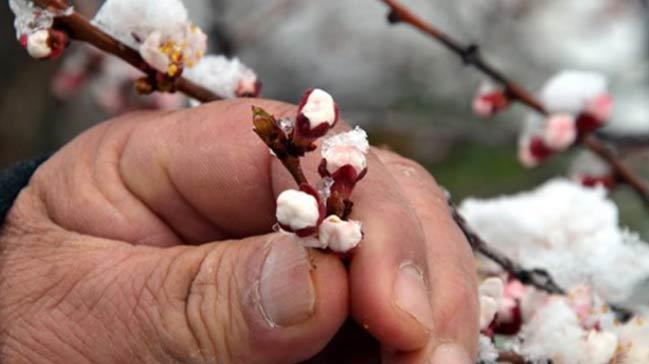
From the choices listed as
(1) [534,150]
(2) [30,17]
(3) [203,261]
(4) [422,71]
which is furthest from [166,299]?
(4) [422,71]

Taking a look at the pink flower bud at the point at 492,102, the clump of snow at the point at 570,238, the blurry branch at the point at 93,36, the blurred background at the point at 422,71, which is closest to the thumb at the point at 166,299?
the blurry branch at the point at 93,36

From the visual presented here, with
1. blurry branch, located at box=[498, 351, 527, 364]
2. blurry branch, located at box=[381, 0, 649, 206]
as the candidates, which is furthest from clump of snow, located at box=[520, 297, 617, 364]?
blurry branch, located at box=[381, 0, 649, 206]

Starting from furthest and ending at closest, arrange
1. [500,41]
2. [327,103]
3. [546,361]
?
1. [500,41]
2. [546,361]
3. [327,103]

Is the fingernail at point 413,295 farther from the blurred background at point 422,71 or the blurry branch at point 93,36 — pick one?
the blurred background at point 422,71

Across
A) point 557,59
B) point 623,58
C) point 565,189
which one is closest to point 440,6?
point 557,59

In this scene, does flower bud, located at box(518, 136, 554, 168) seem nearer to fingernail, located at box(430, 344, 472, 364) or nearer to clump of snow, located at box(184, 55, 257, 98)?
clump of snow, located at box(184, 55, 257, 98)

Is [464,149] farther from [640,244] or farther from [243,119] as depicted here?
[243,119]

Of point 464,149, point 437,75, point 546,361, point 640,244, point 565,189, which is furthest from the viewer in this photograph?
point 437,75
